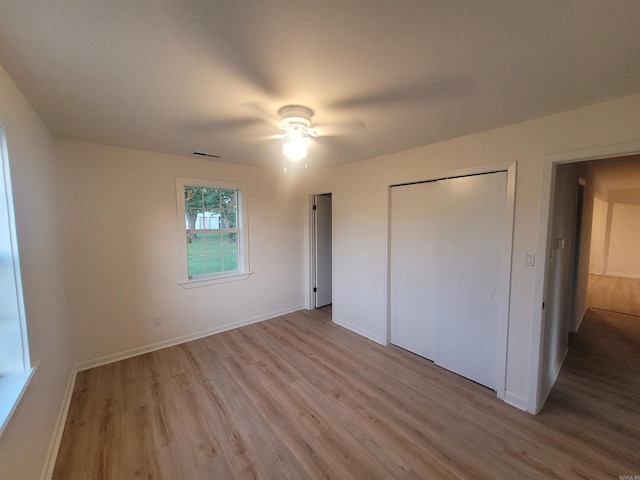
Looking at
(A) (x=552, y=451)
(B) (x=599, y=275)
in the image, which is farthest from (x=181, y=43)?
(B) (x=599, y=275)

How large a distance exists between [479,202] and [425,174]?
62cm

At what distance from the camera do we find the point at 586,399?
87.2 inches

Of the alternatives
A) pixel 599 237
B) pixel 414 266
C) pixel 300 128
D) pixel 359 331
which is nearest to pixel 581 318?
pixel 414 266

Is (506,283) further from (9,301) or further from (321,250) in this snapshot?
(9,301)

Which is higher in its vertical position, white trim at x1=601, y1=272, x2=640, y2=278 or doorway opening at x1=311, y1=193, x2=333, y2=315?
doorway opening at x1=311, y1=193, x2=333, y2=315

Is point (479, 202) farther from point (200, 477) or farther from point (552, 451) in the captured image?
point (200, 477)

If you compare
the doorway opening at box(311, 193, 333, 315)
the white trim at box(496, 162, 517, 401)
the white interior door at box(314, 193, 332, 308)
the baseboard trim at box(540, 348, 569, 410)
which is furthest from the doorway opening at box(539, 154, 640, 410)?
the white interior door at box(314, 193, 332, 308)

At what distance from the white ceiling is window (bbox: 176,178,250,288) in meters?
1.33

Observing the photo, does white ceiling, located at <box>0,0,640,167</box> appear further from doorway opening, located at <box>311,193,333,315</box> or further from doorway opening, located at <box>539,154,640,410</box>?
doorway opening, located at <box>311,193,333,315</box>

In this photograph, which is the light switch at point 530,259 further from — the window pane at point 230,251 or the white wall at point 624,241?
the white wall at point 624,241

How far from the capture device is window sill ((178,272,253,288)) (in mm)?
3285

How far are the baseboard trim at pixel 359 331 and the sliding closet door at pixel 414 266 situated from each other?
18 centimetres

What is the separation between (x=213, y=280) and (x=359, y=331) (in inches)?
85.6

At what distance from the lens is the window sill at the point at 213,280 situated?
3285 mm
